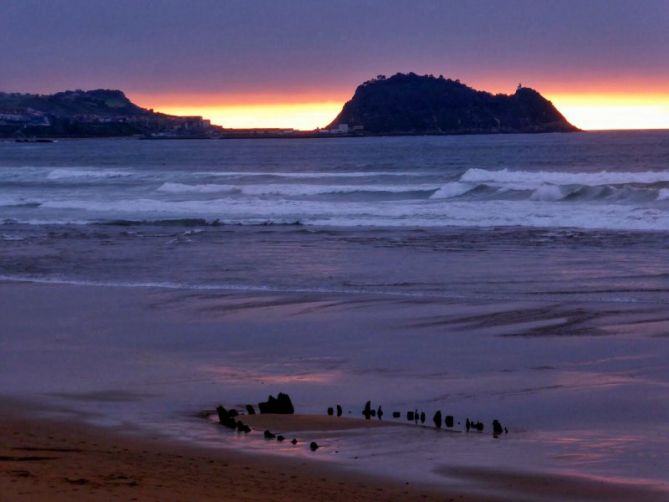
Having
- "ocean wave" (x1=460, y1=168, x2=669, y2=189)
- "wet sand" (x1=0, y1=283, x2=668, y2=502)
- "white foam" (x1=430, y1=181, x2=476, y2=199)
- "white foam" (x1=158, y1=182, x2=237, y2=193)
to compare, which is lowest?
"wet sand" (x1=0, y1=283, x2=668, y2=502)

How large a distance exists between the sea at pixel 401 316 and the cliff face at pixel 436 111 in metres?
118

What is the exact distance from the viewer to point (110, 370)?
1020cm

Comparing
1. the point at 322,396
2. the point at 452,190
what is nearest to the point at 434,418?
the point at 322,396

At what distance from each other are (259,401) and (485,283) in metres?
7.27

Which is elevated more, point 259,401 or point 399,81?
point 399,81

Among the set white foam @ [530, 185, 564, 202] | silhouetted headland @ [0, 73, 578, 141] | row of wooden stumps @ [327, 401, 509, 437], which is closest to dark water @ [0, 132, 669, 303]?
white foam @ [530, 185, 564, 202]

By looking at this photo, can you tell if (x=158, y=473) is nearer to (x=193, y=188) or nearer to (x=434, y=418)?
(x=434, y=418)

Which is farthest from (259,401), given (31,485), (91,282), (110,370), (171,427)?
(91,282)

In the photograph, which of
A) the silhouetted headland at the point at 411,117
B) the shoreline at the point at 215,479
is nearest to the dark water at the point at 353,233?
the shoreline at the point at 215,479

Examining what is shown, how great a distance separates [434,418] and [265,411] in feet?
4.49

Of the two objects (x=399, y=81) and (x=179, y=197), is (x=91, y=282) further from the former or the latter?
(x=399, y=81)

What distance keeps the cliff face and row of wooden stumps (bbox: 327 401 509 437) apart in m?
140

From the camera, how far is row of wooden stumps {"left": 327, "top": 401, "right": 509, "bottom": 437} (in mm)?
8055

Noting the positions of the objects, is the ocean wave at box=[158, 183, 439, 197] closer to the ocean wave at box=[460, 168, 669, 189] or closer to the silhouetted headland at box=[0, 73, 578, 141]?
the ocean wave at box=[460, 168, 669, 189]
